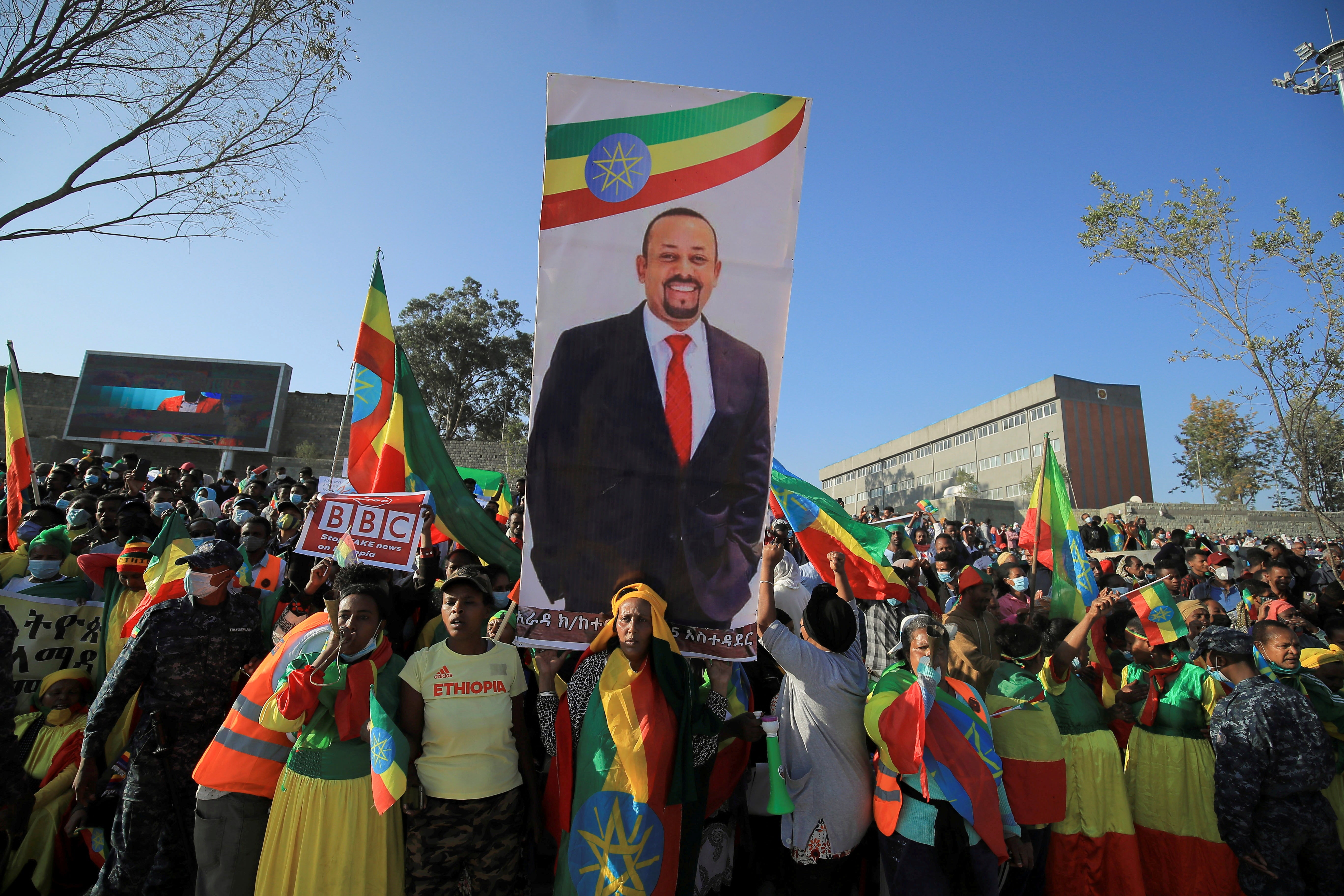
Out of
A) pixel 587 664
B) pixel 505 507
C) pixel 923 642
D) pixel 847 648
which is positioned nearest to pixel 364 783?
pixel 587 664

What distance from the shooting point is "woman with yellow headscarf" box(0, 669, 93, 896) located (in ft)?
13.9

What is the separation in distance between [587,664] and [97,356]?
44582 mm

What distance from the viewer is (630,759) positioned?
3.20m

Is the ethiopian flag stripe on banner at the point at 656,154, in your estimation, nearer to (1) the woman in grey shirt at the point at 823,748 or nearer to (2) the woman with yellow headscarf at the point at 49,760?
(1) the woman in grey shirt at the point at 823,748

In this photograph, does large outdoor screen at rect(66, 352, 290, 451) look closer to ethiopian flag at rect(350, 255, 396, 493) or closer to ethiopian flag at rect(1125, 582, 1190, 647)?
ethiopian flag at rect(350, 255, 396, 493)

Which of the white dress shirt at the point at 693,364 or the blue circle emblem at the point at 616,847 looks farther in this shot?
the white dress shirt at the point at 693,364

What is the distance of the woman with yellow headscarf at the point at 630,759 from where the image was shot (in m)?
3.17

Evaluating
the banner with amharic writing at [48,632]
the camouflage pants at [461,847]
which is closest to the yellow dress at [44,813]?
the banner with amharic writing at [48,632]

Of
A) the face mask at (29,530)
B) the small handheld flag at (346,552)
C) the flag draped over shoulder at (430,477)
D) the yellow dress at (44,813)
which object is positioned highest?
the flag draped over shoulder at (430,477)

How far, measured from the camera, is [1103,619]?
520 cm

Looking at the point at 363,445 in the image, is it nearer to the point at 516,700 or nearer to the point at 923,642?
the point at 516,700

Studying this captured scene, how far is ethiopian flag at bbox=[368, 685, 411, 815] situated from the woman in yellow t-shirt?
10 centimetres

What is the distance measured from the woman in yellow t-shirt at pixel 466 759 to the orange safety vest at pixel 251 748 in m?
0.60

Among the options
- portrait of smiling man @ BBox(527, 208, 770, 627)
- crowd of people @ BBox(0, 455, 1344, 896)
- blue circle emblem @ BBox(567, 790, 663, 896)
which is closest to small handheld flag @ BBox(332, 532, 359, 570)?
crowd of people @ BBox(0, 455, 1344, 896)
